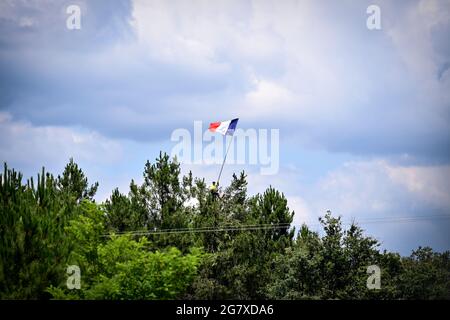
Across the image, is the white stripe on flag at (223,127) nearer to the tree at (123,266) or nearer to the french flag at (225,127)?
the french flag at (225,127)

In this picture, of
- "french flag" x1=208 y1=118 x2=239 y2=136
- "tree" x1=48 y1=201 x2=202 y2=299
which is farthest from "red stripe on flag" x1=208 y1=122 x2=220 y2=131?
"tree" x1=48 y1=201 x2=202 y2=299

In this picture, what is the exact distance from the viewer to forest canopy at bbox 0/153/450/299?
112 ft

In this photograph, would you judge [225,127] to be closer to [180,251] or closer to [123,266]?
[180,251]

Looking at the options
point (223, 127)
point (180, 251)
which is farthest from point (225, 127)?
point (180, 251)

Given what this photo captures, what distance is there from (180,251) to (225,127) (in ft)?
33.5

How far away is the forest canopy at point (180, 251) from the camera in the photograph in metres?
34.2

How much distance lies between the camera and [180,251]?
43562mm

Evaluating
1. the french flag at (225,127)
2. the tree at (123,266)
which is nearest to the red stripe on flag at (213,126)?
the french flag at (225,127)

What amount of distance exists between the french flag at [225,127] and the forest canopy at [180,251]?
397 centimetres
